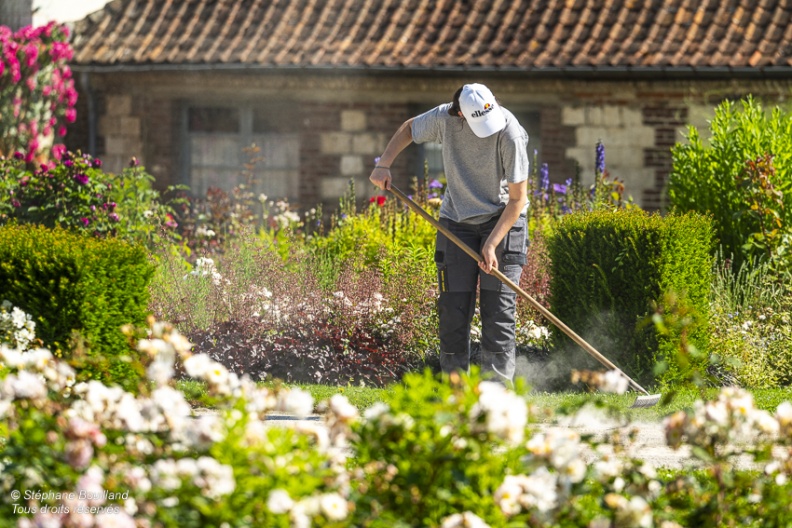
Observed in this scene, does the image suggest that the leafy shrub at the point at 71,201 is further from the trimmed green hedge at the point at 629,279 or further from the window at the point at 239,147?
the window at the point at 239,147

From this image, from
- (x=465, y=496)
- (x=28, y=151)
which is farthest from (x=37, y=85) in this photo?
(x=465, y=496)

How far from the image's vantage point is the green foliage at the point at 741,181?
9.00 metres

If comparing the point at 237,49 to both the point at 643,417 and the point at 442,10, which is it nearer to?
the point at 442,10

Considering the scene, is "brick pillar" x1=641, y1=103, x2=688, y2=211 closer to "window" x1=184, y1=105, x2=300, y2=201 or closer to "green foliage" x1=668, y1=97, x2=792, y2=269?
"green foliage" x1=668, y1=97, x2=792, y2=269

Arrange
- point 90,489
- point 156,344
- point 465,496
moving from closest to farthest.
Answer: point 90,489 < point 465,496 < point 156,344

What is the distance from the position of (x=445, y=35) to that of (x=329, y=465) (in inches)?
412

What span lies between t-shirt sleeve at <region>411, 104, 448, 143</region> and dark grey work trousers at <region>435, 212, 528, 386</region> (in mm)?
460

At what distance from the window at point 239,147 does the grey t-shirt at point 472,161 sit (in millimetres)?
7670

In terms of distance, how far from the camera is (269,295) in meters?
8.20

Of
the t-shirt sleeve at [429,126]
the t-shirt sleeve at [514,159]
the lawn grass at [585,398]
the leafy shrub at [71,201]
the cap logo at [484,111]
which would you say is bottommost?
the lawn grass at [585,398]

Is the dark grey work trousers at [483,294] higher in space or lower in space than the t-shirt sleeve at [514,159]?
lower

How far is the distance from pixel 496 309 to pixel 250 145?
8220mm

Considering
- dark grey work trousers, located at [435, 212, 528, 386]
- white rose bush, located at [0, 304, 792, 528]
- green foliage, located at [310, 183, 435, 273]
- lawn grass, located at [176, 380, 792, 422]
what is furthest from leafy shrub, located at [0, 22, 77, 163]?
white rose bush, located at [0, 304, 792, 528]

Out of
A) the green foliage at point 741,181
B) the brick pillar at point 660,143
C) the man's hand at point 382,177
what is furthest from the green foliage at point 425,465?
the brick pillar at point 660,143
